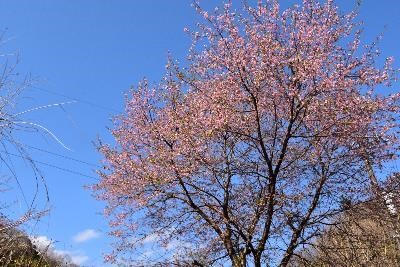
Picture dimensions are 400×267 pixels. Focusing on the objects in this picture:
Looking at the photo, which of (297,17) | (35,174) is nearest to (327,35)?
(297,17)

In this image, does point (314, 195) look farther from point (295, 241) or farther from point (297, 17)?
point (297, 17)

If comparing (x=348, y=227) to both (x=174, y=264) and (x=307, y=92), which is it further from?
(x=174, y=264)

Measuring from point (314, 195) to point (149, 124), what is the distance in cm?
556

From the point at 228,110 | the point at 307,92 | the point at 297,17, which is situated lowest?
the point at 228,110

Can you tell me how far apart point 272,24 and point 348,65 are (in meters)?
1.92

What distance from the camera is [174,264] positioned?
431 inches

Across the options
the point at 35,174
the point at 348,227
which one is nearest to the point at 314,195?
the point at 348,227

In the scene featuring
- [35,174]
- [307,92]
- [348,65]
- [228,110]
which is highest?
[348,65]

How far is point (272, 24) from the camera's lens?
419 inches

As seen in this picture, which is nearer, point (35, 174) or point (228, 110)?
point (35, 174)

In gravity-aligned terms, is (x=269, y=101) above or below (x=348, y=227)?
above

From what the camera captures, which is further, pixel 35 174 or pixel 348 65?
pixel 348 65

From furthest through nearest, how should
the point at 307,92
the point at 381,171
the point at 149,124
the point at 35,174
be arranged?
the point at 149,124, the point at 381,171, the point at 307,92, the point at 35,174

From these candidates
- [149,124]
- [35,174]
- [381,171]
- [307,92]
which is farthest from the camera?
[149,124]
